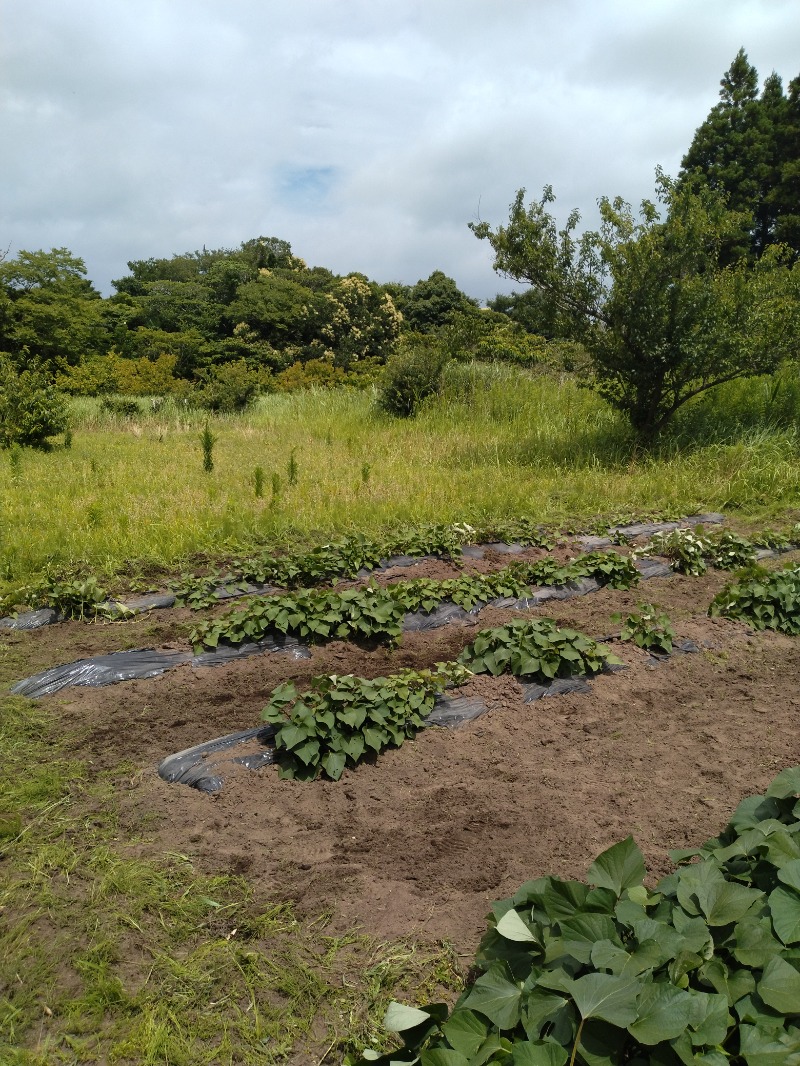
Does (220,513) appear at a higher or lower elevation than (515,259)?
lower

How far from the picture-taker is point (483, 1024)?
4.97 ft

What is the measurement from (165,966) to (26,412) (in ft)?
36.8

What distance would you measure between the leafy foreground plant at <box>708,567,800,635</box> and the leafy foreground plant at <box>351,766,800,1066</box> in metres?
3.38

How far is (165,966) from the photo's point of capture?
236 cm

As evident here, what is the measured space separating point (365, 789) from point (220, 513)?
4317 mm

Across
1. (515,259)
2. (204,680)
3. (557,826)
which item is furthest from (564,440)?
(557,826)

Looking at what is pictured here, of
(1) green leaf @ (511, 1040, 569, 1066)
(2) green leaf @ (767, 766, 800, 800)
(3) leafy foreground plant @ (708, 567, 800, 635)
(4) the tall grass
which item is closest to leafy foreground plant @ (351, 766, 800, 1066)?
(1) green leaf @ (511, 1040, 569, 1066)

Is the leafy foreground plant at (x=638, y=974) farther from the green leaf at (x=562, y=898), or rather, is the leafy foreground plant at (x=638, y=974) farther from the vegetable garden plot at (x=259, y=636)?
the vegetable garden plot at (x=259, y=636)

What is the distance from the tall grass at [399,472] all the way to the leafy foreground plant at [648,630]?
2691 mm

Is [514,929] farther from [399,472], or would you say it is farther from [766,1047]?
[399,472]

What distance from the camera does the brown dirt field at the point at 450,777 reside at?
2770mm

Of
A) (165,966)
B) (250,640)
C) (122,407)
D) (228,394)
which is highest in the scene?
(228,394)

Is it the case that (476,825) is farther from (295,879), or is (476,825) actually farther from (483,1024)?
(483,1024)

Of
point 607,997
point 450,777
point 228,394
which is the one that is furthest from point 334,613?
point 228,394
